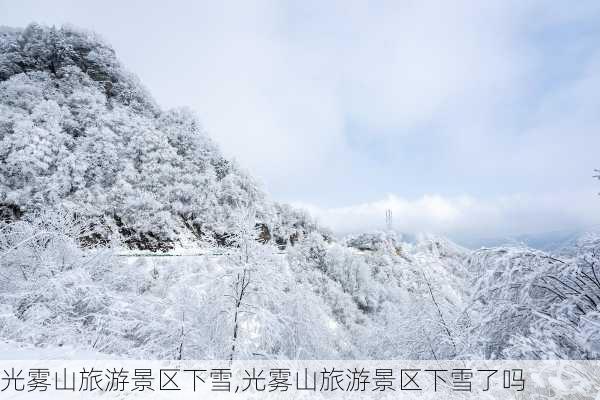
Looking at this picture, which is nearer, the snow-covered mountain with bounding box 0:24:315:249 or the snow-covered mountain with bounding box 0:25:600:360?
the snow-covered mountain with bounding box 0:25:600:360

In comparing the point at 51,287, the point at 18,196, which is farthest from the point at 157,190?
the point at 51,287

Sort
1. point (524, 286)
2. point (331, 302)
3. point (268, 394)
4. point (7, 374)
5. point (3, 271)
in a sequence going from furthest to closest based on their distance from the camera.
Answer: point (331, 302), point (3, 271), point (268, 394), point (524, 286), point (7, 374)

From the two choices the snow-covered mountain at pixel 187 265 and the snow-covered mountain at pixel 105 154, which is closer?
the snow-covered mountain at pixel 187 265

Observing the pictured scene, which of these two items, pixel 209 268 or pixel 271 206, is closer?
pixel 209 268

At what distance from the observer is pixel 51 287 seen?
6504mm

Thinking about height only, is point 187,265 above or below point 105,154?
below

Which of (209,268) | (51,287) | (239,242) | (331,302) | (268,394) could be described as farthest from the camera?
(331,302)

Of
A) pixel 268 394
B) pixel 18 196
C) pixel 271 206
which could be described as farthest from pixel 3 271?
pixel 271 206

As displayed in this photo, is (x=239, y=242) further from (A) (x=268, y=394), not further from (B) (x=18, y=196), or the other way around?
(B) (x=18, y=196)

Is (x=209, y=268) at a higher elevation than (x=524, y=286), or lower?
lower

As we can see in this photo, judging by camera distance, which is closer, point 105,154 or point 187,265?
point 187,265

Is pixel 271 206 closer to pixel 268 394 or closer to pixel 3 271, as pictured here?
pixel 3 271

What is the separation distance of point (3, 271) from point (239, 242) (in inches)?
240

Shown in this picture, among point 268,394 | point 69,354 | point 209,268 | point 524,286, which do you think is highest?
point 524,286
